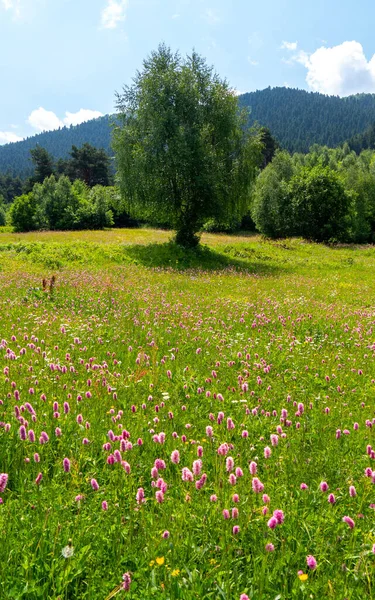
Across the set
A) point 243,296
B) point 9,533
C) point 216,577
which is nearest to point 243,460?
point 216,577

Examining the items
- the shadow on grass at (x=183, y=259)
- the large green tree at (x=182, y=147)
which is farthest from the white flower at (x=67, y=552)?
the large green tree at (x=182, y=147)

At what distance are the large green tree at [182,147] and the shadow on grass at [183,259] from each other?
222cm

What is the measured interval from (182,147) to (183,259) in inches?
314

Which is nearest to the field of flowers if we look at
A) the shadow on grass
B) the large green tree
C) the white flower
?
the white flower

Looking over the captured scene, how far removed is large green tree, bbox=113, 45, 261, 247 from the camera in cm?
2759

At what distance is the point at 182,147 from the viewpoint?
88.0 ft

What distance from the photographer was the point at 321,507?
10.7ft

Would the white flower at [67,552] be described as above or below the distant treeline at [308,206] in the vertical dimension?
below

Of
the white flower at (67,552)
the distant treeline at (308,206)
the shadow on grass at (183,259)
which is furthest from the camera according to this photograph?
the distant treeline at (308,206)

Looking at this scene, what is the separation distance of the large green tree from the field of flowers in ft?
64.7

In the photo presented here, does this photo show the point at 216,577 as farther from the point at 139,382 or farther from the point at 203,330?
the point at 203,330

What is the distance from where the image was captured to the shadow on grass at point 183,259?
25.1 meters

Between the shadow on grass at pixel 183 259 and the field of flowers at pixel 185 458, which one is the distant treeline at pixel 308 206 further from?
the field of flowers at pixel 185 458

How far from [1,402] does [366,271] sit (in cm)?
2934
